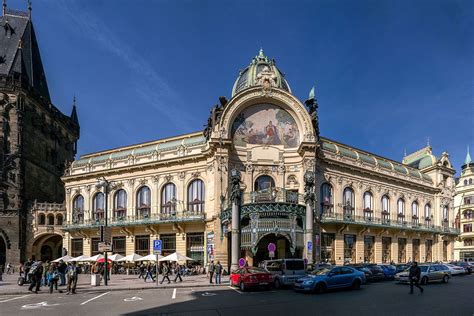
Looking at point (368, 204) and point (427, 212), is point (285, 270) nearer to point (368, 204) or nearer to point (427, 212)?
point (368, 204)

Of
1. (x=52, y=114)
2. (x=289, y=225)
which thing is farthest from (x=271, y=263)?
(x=52, y=114)

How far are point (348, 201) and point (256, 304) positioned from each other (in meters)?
30.4

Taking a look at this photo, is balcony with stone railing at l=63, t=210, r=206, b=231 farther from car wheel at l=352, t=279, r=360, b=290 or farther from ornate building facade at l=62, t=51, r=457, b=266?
car wheel at l=352, t=279, r=360, b=290

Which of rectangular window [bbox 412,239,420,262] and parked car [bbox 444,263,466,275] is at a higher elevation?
parked car [bbox 444,263,466,275]

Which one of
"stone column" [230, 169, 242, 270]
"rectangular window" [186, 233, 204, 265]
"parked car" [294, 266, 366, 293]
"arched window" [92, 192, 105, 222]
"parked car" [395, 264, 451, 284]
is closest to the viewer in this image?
"parked car" [294, 266, 366, 293]

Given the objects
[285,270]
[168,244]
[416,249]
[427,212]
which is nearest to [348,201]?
[416,249]

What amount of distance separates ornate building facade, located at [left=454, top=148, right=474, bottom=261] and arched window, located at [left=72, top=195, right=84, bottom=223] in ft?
218

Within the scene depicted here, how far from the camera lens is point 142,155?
144 ft

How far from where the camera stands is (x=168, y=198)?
42000 millimetres

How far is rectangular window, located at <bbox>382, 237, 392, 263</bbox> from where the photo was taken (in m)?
46.8

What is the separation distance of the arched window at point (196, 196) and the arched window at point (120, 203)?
8.69 metres

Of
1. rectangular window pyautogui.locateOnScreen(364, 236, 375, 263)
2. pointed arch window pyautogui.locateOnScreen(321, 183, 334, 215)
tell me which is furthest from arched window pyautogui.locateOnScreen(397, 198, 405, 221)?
pointed arch window pyautogui.locateOnScreen(321, 183, 334, 215)

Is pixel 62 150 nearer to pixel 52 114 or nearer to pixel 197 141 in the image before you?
pixel 52 114

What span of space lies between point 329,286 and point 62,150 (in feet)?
181
